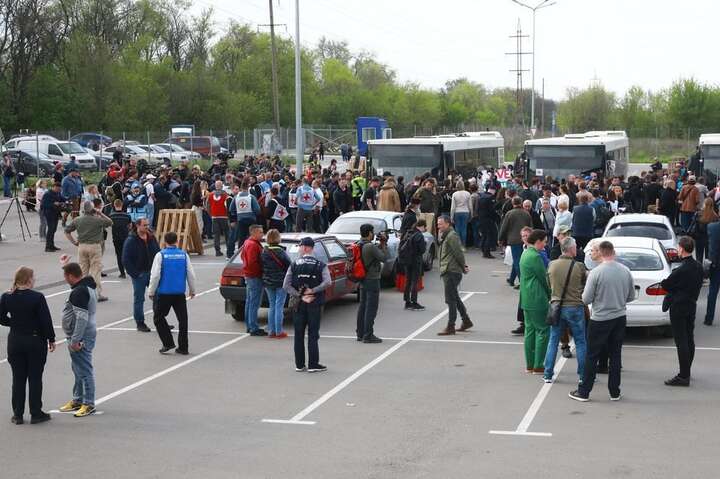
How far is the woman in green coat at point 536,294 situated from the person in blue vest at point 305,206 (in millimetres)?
14660

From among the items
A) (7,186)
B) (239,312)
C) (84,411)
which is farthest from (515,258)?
(7,186)

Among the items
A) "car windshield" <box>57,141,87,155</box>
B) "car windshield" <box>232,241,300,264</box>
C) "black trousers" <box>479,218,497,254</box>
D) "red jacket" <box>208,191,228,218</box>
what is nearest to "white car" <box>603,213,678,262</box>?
"car windshield" <box>232,241,300,264</box>

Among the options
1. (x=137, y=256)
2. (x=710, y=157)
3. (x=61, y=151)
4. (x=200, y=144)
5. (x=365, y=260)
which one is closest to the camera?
(x=365, y=260)

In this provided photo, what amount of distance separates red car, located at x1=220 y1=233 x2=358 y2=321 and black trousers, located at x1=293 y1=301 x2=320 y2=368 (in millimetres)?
3097

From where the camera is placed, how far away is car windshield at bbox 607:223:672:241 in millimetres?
20156

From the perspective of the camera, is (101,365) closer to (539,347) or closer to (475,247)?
(539,347)

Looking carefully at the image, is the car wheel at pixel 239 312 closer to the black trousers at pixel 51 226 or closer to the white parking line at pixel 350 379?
the white parking line at pixel 350 379

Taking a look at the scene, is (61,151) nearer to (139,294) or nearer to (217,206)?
(217,206)

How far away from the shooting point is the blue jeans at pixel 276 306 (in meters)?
16.1

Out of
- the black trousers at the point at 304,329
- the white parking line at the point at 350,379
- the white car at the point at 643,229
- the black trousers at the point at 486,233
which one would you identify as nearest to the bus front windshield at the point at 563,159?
the black trousers at the point at 486,233

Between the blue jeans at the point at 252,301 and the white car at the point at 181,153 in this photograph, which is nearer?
the blue jeans at the point at 252,301

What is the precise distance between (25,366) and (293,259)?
6.68m

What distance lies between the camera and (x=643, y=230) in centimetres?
2036

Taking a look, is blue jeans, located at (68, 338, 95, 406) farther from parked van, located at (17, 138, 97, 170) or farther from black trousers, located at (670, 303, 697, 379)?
parked van, located at (17, 138, 97, 170)
